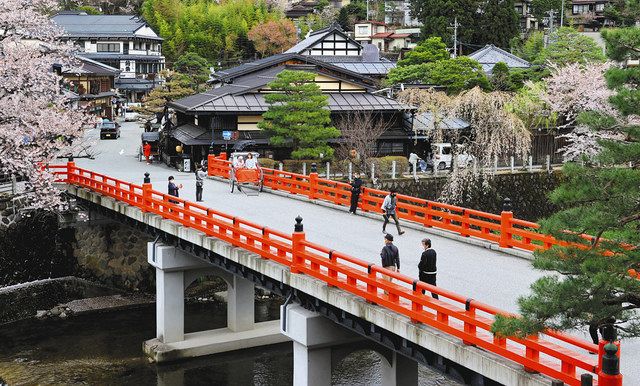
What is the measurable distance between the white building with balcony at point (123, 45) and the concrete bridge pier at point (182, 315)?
67.0 metres

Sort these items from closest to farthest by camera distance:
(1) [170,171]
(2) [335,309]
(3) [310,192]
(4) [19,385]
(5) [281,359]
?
1. (2) [335,309]
2. (4) [19,385]
3. (5) [281,359]
4. (3) [310,192]
5. (1) [170,171]

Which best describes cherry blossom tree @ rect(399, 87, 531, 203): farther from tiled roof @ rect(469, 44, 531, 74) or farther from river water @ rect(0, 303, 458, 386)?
tiled roof @ rect(469, 44, 531, 74)

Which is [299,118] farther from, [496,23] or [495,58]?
[496,23]

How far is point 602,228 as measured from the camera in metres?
10.5

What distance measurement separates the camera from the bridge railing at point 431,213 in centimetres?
1971

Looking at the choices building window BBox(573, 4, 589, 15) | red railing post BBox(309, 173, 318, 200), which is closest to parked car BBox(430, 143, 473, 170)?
red railing post BBox(309, 173, 318, 200)

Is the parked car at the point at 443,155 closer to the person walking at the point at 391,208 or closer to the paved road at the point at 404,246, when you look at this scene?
the paved road at the point at 404,246

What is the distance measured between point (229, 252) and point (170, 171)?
70.6 feet

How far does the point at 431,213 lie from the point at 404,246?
216cm

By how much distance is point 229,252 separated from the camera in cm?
2048

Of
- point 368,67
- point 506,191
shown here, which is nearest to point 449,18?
point 368,67

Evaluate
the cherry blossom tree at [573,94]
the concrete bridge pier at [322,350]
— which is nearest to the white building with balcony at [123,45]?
the cherry blossom tree at [573,94]

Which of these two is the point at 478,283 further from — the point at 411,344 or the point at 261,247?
the point at 261,247

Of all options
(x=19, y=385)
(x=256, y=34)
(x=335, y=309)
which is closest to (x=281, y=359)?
(x=19, y=385)
